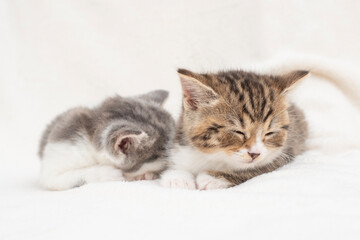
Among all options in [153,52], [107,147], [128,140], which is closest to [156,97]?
[128,140]

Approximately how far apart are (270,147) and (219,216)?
60 centimetres

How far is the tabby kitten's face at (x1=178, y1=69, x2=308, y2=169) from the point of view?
1.82 meters

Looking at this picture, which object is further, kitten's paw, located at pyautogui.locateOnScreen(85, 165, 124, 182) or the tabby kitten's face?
kitten's paw, located at pyautogui.locateOnScreen(85, 165, 124, 182)

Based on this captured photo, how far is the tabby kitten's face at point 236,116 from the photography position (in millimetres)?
1817

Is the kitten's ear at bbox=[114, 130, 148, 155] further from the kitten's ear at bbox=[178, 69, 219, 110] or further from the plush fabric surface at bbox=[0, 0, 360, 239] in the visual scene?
the plush fabric surface at bbox=[0, 0, 360, 239]

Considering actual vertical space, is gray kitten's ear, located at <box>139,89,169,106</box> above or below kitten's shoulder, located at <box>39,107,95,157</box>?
above

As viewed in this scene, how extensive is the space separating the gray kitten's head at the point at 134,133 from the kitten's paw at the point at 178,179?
0.21m

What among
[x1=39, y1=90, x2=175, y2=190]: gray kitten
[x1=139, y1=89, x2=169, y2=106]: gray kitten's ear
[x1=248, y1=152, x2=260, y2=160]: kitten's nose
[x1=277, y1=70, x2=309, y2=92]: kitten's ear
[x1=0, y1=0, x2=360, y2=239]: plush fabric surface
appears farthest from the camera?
[x1=0, y1=0, x2=360, y2=239]: plush fabric surface

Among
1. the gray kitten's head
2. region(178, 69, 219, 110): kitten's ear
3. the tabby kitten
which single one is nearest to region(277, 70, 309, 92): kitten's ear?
the tabby kitten

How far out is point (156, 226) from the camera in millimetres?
1394

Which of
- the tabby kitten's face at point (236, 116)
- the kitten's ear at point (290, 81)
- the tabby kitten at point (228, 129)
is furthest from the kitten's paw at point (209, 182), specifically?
the kitten's ear at point (290, 81)

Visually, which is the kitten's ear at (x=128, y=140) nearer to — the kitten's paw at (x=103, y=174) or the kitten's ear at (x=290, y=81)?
the kitten's paw at (x=103, y=174)

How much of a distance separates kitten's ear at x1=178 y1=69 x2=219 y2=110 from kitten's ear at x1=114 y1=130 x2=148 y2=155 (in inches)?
11.5

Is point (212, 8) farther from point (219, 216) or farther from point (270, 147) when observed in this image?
point (219, 216)
